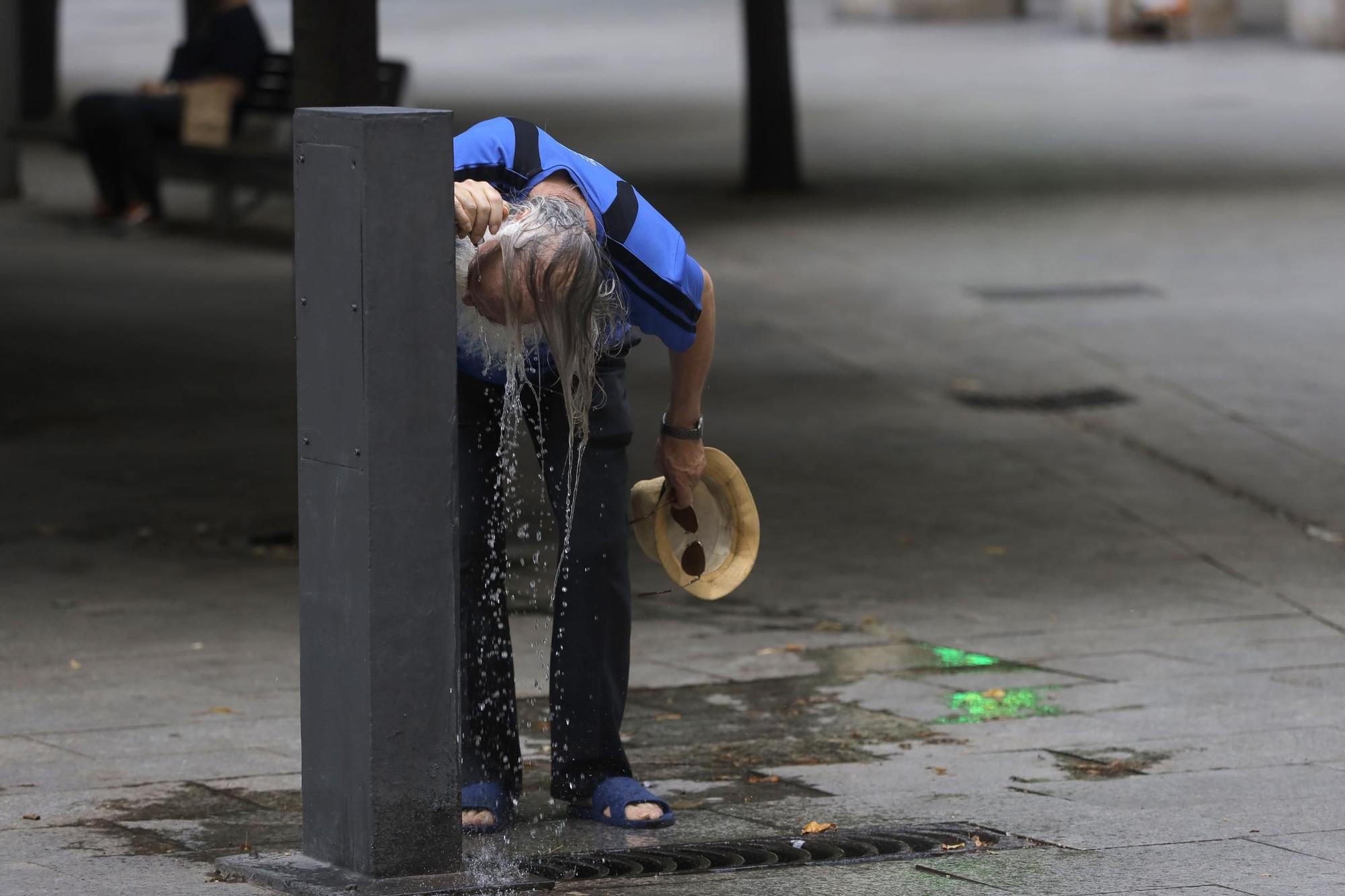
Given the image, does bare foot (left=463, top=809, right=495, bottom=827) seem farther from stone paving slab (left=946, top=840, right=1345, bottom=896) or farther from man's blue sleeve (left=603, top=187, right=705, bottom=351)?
man's blue sleeve (left=603, top=187, right=705, bottom=351)

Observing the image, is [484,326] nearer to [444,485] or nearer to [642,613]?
[444,485]

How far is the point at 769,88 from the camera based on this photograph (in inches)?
711

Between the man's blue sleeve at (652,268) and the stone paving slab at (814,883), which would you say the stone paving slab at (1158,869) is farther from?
the man's blue sleeve at (652,268)

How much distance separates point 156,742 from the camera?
5820 millimetres

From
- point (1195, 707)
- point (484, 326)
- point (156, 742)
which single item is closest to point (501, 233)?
point (484, 326)

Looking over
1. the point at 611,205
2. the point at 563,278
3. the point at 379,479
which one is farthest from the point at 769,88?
the point at 379,479

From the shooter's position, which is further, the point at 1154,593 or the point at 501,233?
the point at 1154,593

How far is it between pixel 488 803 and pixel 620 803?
0.28 metres

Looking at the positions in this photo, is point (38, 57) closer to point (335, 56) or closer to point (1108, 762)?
point (335, 56)

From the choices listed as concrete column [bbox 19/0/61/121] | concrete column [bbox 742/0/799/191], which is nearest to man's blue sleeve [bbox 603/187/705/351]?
concrete column [bbox 742/0/799/191]

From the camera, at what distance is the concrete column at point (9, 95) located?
17.3 meters

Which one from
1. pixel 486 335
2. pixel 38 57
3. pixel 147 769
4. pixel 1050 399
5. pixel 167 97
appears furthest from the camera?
pixel 38 57

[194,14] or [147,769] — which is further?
[194,14]

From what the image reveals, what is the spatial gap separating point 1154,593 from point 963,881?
136 inches
